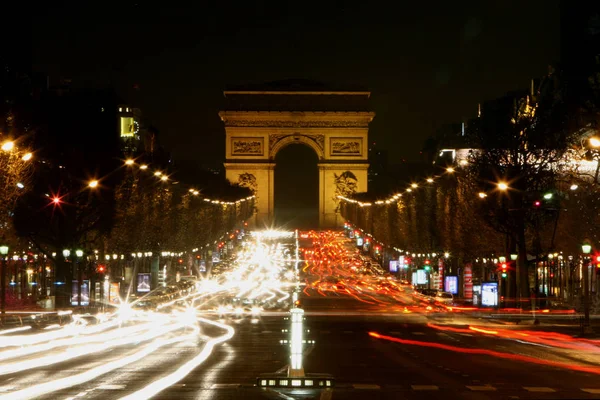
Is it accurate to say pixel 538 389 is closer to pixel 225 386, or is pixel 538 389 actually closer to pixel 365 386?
pixel 365 386

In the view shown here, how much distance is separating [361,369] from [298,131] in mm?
150644

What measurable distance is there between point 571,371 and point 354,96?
15178cm

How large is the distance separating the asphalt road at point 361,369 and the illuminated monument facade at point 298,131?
135945 mm

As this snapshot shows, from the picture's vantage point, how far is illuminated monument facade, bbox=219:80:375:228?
6796 inches

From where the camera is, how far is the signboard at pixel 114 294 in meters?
58.1

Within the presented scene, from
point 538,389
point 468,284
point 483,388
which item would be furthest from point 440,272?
point 538,389

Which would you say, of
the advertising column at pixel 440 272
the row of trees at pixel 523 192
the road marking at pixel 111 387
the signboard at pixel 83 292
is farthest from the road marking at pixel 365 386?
the advertising column at pixel 440 272

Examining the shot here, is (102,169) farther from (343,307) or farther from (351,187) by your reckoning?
(351,187)

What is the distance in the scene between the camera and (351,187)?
575 ft

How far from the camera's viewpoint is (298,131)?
174m

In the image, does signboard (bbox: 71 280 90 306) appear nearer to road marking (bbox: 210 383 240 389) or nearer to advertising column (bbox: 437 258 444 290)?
advertising column (bbox: 437 258 444 290)

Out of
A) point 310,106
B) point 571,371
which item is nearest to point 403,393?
point 571,371

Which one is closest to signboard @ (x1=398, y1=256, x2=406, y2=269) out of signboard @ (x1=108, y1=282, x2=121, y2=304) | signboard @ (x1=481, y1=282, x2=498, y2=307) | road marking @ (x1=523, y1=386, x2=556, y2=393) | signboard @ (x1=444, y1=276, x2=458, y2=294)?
signboard @ (x1=444, y1=276, x2=458, y2=294)

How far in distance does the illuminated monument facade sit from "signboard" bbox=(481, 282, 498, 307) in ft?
387
